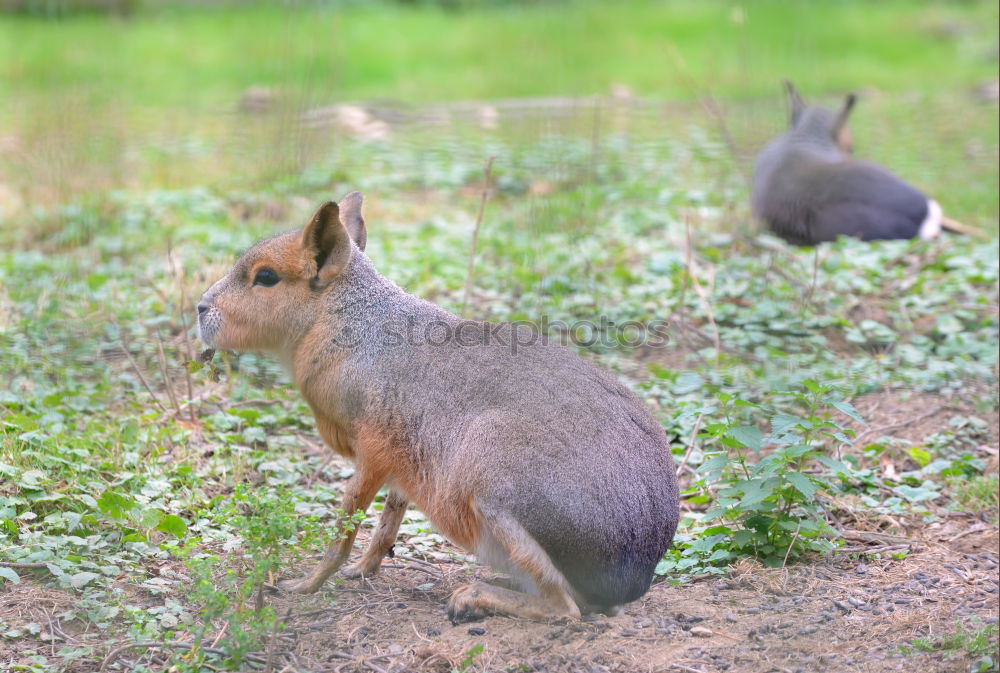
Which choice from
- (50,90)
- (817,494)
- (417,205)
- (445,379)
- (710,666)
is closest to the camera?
(710,666)

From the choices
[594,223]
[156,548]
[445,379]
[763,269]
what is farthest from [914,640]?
[594,223]

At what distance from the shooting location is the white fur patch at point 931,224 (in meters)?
6.86

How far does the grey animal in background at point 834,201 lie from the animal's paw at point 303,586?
4.60 metres

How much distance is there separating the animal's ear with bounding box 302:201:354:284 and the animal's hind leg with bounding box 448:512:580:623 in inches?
41.5

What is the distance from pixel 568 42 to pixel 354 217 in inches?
127

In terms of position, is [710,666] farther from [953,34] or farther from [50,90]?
[953,34]

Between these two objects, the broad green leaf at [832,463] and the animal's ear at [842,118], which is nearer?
the broad green leaf at [832,463]

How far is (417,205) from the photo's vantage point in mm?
7660

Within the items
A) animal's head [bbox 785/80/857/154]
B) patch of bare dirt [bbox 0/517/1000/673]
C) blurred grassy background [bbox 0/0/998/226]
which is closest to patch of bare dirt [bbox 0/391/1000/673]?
patch of bare dirt [bbox 0/517/1000/673]

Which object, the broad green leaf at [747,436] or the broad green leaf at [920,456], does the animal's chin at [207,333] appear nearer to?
the broad green leaf at [747,436]

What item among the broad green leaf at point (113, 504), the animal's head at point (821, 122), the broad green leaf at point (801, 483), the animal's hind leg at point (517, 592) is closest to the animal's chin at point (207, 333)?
the broad green leaf at point (113, 504)

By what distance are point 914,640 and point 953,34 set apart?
13.2 metres

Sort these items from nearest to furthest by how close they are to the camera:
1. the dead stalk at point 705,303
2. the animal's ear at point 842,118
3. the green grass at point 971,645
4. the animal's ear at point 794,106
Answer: the green grass at point 971,645 < the dead stalk at point 705,303 < the animal's ear at point 842,118 < the animal's ear at point 794,106

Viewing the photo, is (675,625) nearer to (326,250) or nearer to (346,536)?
(346,536)
